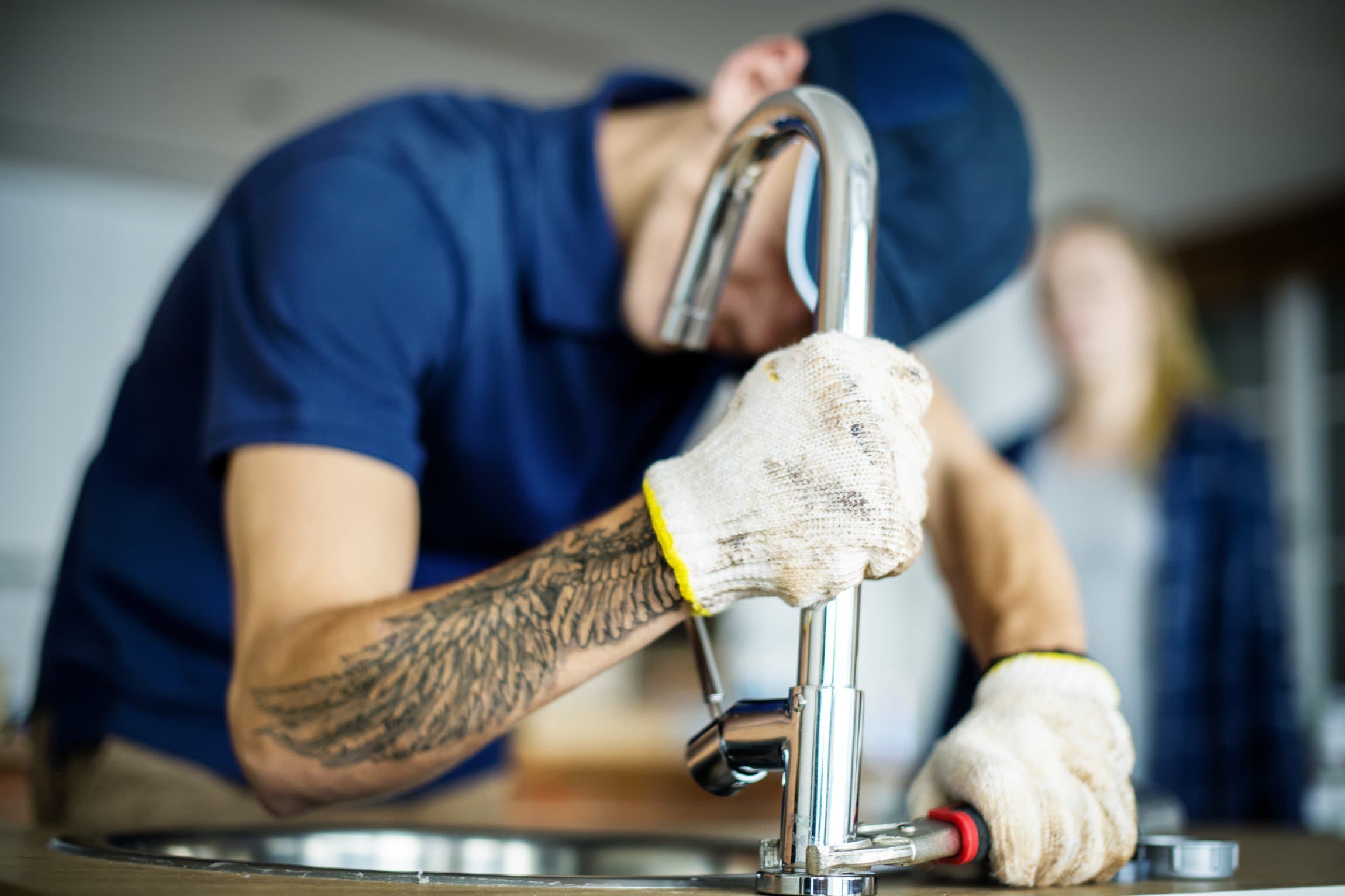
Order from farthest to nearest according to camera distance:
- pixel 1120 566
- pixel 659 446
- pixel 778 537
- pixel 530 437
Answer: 1. pixel 1120 566
2. pixel 659 446
3. pixel 530 437
4. pixel 778 537

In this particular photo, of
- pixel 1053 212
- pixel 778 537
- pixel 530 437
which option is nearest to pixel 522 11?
pixel 1053 212

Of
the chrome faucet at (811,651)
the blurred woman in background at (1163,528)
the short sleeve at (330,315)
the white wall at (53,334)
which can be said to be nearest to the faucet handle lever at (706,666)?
the chrome faucet at (811,651)

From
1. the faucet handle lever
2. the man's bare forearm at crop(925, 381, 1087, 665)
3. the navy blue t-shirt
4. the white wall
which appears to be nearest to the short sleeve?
the navy blue t-shirt

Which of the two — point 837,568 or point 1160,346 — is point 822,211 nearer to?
point 837,568

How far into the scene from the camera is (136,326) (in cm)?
425

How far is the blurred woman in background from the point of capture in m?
2.39

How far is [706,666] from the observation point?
67 centimetres

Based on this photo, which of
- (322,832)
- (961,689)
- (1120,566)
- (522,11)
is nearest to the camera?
(322,832)

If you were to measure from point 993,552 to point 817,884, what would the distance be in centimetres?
55

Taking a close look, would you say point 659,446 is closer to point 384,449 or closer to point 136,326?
point 384,449

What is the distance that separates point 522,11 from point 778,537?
3083 mm

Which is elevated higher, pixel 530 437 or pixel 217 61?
pixel 217 61

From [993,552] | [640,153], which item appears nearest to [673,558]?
[993,552]

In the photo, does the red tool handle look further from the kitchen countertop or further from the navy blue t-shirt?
the navy blue t-shirt
